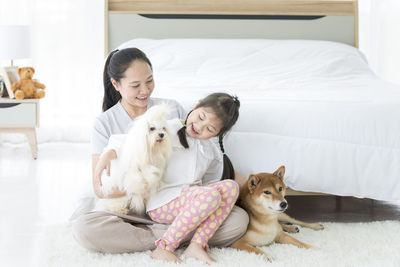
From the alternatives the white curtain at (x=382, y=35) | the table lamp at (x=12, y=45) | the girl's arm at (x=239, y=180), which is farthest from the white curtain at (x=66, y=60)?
the girl's arm at (x=239, y=180)

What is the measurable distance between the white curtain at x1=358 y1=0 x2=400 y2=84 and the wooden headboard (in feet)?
0.82

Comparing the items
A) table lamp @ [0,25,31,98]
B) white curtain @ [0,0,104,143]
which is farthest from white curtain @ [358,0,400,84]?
table lamp @ [0,25,31,98]

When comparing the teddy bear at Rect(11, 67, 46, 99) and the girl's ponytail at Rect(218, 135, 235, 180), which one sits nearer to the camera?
the girl's ponytail at Rect(218, 135, 235, 180)

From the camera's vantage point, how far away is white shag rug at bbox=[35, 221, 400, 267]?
5.82 feet

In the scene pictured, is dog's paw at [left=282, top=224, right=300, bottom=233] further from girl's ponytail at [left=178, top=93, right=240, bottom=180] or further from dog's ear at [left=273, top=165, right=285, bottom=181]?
girl's ponytail at [left=178, top=93, right=240, bottom=180]

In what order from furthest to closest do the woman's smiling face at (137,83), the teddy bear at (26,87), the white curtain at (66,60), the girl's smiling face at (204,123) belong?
the white curtain at (66,60) < the teddy bear at (26,87) < the woman's smiling face at (137,83) < the girl's smiling face at (204,123)

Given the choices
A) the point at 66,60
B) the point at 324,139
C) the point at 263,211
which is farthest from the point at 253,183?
the point at 66,60

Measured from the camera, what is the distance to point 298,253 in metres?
1.87

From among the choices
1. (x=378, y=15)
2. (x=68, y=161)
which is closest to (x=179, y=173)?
(x=68, y=161)

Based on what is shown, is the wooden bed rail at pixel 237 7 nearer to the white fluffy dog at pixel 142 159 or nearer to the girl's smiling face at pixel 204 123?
the girl's smiling face at pixel 204 123

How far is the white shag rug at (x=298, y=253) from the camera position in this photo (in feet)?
5.82

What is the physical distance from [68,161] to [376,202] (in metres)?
2.14

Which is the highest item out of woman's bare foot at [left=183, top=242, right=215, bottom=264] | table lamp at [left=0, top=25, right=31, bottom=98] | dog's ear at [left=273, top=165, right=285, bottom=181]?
table lamp at [left=0, top=25, right=31, bottom=98]

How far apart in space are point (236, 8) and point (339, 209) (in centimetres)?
217
